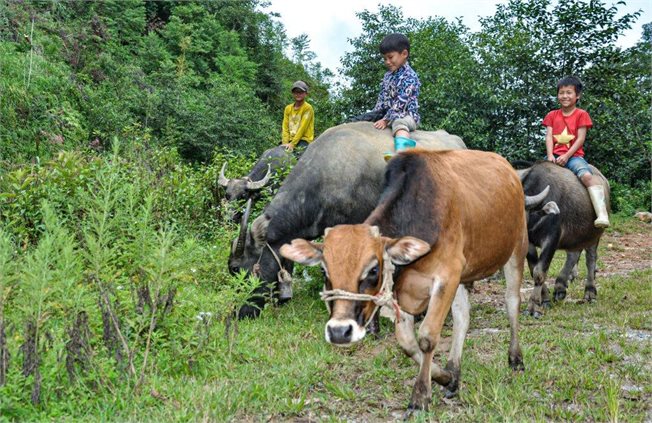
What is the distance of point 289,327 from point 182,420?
2700mm

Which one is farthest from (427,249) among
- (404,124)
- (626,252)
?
(626,252)

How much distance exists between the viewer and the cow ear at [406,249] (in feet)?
11.5

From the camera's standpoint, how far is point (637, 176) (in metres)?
20.6

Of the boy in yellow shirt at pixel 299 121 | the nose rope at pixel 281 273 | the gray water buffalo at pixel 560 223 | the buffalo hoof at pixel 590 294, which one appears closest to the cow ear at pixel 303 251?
the nose rope at pixel 281 273

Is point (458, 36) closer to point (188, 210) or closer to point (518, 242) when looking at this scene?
point (188, 210)

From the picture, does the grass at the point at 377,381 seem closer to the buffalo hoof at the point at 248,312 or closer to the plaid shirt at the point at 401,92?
the buffalo hoof at the point at 248,312

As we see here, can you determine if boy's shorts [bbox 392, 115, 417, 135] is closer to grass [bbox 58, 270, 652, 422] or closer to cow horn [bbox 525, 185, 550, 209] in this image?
cow horn [bbox 525, 185, 550, 209]

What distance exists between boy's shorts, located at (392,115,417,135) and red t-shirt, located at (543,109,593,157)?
7.69 ft

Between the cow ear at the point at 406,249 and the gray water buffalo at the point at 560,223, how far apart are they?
14.0 feet

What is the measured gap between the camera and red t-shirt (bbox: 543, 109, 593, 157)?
828 centimetres

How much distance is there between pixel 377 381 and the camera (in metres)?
4.54

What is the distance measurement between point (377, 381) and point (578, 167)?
513cm

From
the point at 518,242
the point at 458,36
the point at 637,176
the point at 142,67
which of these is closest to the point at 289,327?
the point at 518,242

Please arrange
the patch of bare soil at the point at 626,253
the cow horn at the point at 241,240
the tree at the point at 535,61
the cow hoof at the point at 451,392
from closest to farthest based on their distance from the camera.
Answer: the cow hoof at the point at 451,392 < the cow horn at the point at 241,240 < the patch of bare soil at the point at 626,253 < the tree at the point at 535,61
